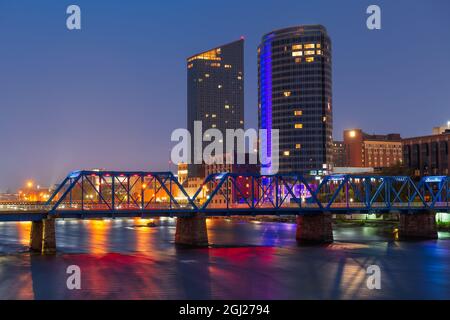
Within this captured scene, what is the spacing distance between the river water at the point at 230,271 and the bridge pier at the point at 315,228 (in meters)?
4.56

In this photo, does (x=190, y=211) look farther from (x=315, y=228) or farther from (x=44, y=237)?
(x=315, y=228)

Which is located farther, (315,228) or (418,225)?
(418,225)

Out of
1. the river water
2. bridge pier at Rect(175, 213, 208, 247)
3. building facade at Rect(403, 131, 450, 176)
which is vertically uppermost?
building facade at Rect(403, 131, 450, 176)

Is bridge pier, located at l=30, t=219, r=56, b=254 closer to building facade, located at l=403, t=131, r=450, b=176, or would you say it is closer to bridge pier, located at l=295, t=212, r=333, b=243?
bridge pier, located at l=295, t=212, r=333, b=243

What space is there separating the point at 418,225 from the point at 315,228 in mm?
22731

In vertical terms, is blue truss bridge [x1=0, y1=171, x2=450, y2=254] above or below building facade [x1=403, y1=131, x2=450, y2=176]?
below

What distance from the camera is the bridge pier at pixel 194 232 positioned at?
309ft

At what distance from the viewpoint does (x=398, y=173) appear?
16838cm

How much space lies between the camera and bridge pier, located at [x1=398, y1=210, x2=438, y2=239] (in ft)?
373

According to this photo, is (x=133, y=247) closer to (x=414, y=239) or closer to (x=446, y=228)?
(x=414, y=239)

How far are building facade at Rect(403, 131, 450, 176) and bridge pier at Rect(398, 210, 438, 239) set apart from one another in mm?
57464

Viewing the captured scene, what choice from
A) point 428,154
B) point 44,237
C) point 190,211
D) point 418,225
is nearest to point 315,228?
point 418,225

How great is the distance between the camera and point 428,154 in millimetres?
177750

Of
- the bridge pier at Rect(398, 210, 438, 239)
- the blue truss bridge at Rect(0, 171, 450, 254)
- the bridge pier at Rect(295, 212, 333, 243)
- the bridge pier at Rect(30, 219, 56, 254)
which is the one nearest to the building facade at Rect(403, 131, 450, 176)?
the blue truss bridge at Rect(0, 171, 450, 254)
